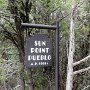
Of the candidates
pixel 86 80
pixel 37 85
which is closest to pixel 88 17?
pixel 86 80

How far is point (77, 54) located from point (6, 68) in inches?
51.8

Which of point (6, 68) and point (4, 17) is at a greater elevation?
point (4, 17)

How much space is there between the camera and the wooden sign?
2789 mm

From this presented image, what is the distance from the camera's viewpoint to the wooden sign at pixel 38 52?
2789mm

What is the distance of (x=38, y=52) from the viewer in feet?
9.16

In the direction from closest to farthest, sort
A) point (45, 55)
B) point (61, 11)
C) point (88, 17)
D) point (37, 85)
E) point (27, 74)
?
point (45, 55), point (88, 17), point (61, 11), point (27, 74), point (37, 85)

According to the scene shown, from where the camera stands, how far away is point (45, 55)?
9.32 ft

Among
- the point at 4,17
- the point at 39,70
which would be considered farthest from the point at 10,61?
the point at 4,17

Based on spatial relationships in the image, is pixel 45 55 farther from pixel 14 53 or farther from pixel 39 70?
pixel 14 53

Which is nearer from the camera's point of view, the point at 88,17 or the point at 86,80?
the point at 88,17

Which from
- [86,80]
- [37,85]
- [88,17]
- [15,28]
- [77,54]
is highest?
[88,17]

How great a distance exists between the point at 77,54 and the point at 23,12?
1.15 m

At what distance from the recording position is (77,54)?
4.45m

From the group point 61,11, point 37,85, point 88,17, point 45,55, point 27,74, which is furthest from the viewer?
point 37,85
